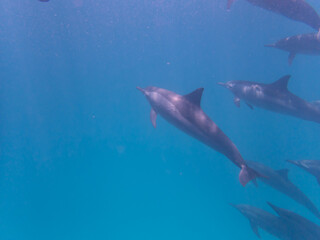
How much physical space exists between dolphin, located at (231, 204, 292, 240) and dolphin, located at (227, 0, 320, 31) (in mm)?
5783

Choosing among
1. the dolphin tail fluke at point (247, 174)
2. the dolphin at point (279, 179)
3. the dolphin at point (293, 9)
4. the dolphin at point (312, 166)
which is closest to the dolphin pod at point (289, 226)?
the dolphin at point (279, 179)

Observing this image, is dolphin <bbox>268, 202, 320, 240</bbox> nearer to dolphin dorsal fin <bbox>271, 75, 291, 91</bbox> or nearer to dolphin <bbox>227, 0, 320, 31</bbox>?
dolphin dorsal fin <bbox>271, 75, 291, 91</bbox>

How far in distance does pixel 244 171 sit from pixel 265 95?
11.6 ft

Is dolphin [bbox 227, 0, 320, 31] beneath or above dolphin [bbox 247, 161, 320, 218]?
above

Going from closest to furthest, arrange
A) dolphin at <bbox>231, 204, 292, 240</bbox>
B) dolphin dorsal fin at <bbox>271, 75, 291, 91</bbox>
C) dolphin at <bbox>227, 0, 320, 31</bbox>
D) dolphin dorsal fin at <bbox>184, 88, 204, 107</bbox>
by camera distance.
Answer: dolphin dorsal fin at <bbox>184, 88, 204, 107</bbox>, dolphin at <bbox>227, 0, 320, 31</bbox>, dolphin at <bbox>231, 204, 292, 240</bbox>, dolphin dorsal fin at <bbox>271, 75, 291, 91</bbox>

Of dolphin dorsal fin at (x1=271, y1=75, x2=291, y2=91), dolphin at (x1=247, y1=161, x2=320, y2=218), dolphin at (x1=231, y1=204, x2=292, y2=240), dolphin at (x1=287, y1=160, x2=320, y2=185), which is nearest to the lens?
dolphin at (x1=231, y1=204, x2=292, y2=240)

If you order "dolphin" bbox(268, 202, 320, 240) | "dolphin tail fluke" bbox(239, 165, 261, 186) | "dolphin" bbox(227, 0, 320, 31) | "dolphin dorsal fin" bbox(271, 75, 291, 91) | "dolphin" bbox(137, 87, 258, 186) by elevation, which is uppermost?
"dolphin" bbox(227, 0, 320, 31)

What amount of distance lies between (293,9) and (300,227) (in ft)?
19.2

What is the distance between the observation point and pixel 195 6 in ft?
82.9

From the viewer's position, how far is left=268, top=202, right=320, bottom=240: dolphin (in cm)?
671

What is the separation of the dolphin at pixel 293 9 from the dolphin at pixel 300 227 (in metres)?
5.22

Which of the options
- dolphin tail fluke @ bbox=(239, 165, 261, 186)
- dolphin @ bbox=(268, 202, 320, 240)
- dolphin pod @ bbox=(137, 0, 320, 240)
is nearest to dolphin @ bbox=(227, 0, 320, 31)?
dolphin pod @ bbox=(137, 0, 320, 240)

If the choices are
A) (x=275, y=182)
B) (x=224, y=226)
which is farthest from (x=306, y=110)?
(x=224, y=226)

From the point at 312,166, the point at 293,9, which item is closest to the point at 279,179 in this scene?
the point at 312,166
